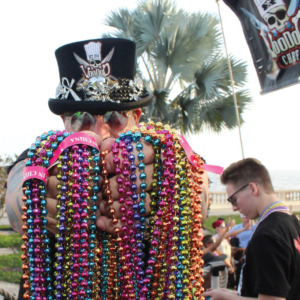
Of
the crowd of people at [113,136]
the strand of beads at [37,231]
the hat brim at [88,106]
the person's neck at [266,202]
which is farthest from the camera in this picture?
the person's neck at [266,202]

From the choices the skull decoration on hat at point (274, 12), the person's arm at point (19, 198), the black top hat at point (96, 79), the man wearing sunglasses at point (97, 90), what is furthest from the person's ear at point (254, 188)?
the skull decoration on hat at point (274, 12)

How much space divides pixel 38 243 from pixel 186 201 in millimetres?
591

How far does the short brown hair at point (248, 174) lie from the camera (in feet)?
7.67

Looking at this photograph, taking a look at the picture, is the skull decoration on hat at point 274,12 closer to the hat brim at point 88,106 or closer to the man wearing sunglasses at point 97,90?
the man wearing sunglasses at point 97,90

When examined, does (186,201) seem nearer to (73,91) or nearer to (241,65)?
(73,91)

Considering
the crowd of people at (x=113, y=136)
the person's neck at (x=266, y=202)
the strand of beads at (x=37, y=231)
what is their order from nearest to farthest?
the strand of beads at (x=37, y=231), the crowd of people at (x=113, y=136), the person's neck at (x=266, y=202)

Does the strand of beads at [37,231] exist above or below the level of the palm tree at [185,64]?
below

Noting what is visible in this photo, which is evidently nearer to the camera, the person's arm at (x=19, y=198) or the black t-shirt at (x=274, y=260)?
the person's arm at (x=19, y=198)

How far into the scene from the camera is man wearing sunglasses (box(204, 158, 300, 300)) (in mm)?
1937

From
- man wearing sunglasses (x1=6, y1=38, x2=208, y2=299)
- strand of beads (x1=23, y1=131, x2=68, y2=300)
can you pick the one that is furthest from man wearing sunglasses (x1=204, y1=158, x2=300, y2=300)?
strand of beads (x1=23, y1=131, x2=68, y2=300)

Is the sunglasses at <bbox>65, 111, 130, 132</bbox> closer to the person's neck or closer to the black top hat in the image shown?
the black top hat

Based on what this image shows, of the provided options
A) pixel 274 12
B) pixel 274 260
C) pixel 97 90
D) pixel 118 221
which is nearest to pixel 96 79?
pixel 97 90

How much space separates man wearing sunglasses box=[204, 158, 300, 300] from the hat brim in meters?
0.91

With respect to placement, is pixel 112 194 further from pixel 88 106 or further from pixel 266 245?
pixel 266 245
